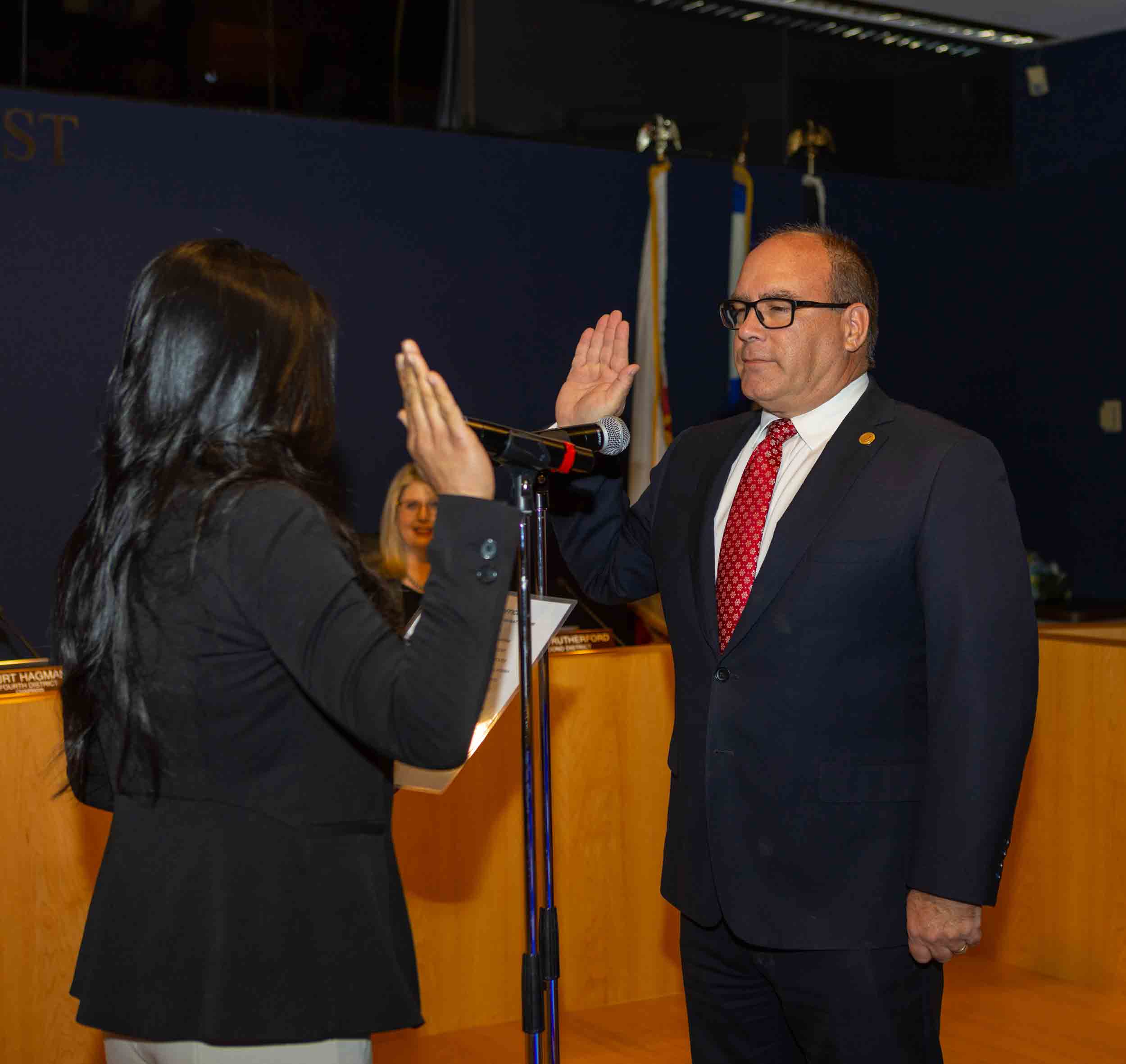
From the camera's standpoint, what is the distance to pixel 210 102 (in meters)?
4.62

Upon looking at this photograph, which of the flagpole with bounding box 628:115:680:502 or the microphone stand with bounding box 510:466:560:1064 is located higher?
the flagpole with bounding box 628:115:680:502

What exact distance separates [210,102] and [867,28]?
3.25 metres

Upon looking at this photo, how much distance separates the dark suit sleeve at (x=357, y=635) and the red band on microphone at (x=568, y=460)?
381 mm

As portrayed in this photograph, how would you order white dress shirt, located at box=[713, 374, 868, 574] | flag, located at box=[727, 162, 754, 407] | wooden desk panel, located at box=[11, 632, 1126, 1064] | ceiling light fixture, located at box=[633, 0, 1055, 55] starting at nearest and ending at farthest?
white dress shirt, located at box=[713, 374, 868, 574] → wooden desk panel, located at box=[11, 632, 1126, 1064] → flag, located at box=[727, 162, 754, 407] → ceiling light fixture, located at box=[633, 0, 1055, 55]

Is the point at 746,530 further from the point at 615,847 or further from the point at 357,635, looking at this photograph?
the point at 615,847

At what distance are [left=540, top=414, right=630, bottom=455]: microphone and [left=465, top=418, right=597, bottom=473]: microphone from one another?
0.14 ft

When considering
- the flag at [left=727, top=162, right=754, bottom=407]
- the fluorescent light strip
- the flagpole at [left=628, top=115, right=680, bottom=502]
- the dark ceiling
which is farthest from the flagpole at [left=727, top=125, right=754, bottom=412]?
the fluorescent light strip

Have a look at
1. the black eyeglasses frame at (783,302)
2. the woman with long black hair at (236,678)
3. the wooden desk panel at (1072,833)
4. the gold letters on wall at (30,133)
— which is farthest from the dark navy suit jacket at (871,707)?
the gold letters on wall at (30,133)

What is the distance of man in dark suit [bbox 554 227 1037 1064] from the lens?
168cm

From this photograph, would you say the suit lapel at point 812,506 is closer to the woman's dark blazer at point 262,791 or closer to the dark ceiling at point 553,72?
the woman's dark blazer at point 262,791

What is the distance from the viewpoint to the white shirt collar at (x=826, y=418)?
75.6 inches

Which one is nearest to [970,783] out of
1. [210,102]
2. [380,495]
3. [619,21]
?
[380,495]

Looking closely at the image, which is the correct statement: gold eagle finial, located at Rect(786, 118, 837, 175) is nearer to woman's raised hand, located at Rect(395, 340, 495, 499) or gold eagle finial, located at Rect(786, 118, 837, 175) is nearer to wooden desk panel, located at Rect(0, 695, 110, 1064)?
wooden desk panel, located at Rect(0, 695, 110, 1064)

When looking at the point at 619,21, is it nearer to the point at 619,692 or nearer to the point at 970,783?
the point at 619,692
